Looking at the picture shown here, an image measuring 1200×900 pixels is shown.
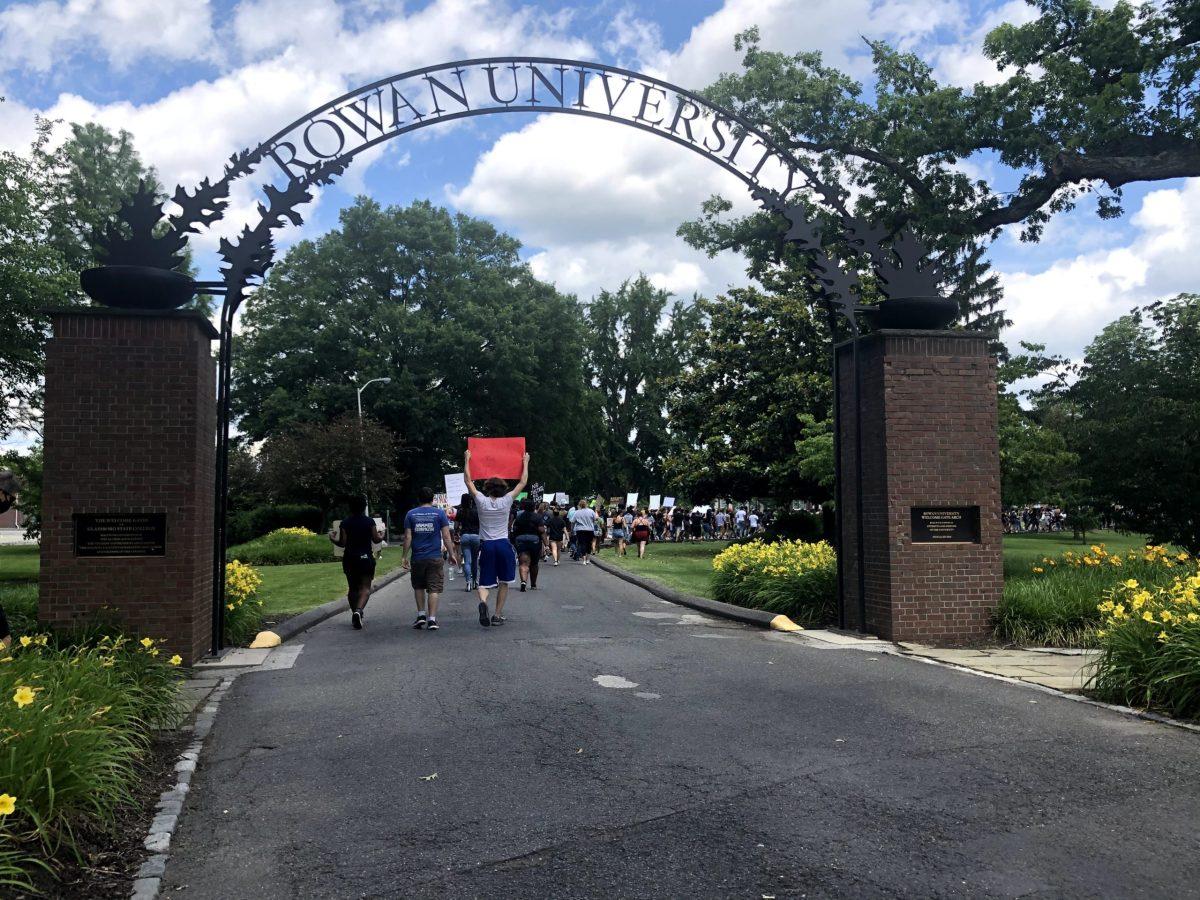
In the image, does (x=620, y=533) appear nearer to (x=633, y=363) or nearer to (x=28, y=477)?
(x=28, y=477)

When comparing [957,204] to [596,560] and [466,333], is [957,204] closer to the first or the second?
[596,560]

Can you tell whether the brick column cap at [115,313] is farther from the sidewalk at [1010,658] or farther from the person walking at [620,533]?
the person walking at [620,533]

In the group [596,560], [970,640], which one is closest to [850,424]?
[970,640]

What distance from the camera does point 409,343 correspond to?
1780 inches

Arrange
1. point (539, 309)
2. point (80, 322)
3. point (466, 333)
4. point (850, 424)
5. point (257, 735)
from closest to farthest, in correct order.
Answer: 1. point (257, 735)
2. point (80, 322)
3. point (850, 424)
4. point (466, 333)
5. point (539, 309)

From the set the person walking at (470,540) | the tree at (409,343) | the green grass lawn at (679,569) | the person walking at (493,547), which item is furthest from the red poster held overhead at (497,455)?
the tree at (409,343)

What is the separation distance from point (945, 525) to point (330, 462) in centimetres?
2723

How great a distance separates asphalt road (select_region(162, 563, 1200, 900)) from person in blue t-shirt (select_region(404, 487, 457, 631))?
10.0ft

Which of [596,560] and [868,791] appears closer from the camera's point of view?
[868,791]

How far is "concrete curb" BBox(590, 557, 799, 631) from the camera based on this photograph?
11.3m

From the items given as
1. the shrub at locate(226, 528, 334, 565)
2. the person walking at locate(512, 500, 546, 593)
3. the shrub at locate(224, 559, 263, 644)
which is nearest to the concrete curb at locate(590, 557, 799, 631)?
the person walking at locate(512, 500, 546, 593)

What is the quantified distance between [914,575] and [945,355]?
2407 mm

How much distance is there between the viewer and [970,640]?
32.8 ft

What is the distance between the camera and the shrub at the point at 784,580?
466 inches
